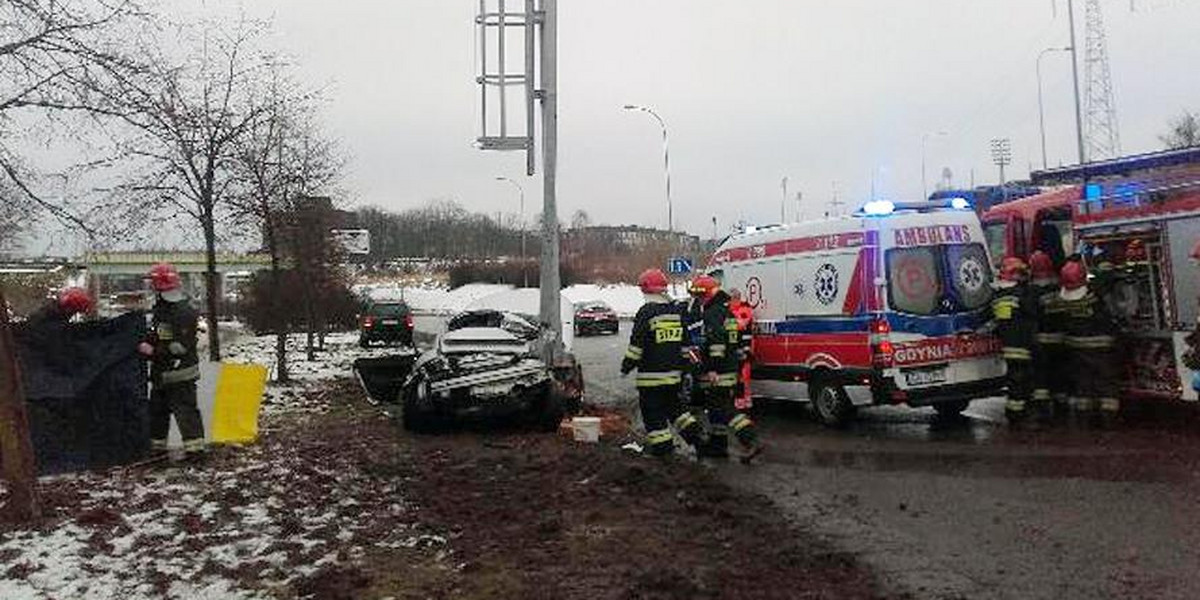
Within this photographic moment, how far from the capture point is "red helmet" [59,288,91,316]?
10258 mm

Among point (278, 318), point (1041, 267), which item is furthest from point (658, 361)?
point (278, 318)

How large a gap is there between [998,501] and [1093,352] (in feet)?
13.2

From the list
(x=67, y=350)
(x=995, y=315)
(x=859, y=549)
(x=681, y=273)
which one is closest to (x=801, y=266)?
(x=995, y=315)

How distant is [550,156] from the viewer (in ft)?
46.0

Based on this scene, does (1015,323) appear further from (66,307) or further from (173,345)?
(66,307)

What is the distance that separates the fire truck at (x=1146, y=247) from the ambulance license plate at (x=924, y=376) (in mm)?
1847

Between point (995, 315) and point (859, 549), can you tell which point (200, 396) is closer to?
point (859, 549)

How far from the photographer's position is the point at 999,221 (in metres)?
13.3

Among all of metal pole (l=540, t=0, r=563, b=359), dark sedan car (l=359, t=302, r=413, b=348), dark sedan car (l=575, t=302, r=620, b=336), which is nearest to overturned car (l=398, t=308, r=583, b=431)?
metal pole (l=540, t=0, r=563, b=359)

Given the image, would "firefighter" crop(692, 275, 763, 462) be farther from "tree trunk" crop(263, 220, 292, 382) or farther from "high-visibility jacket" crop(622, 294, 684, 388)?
"tree trunk" crop(263, 220, 292, 382)

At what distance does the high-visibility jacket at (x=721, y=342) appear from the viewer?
401 inches

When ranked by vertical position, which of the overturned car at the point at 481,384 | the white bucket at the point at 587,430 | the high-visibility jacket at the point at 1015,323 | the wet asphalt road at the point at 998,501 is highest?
the high-visibility jacket at the point at 1015,323

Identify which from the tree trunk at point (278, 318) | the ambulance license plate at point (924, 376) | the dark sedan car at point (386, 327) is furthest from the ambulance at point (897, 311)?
the dark sedan car at point (386, 327)

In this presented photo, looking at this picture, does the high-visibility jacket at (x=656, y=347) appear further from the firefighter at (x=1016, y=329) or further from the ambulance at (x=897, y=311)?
the firefighter at (x=1016, y=329)
